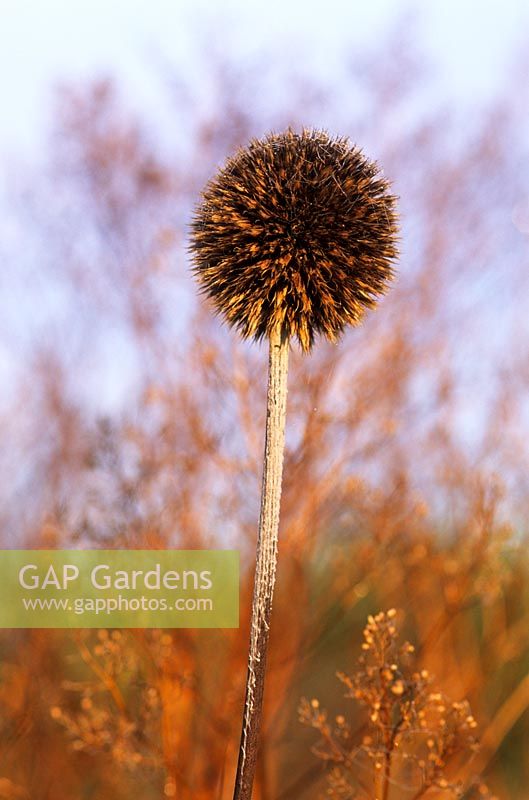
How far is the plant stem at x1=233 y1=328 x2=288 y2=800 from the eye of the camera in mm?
4211

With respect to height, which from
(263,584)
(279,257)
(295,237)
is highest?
(295,237)

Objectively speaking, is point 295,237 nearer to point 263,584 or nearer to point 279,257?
point 279,257

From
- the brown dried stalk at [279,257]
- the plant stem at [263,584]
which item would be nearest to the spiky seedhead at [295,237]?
the brown dried stalk at [279,257]

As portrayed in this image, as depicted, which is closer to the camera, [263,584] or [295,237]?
[263,584]

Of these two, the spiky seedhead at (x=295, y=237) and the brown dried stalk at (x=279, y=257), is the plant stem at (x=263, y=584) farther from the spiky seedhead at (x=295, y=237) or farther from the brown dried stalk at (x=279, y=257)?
the spiky seedhead at (x=295, y=237)

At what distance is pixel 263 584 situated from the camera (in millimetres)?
4207

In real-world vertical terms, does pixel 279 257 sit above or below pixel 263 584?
above

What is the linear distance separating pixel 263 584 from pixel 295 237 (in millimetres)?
1982

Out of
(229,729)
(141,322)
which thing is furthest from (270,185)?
(229,729)

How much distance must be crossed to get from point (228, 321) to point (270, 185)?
2.77 feet

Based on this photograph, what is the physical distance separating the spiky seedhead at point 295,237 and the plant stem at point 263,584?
1.83 ft

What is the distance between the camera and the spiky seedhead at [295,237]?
443 centimetres

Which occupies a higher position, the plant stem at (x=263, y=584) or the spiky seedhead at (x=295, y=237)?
the spiky seedhead at (x=295, y=237)

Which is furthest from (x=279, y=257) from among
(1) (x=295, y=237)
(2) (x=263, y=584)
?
(2) (x=263, y=584)
